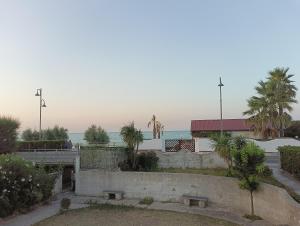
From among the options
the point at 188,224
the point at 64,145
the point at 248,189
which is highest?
the point at 64,145

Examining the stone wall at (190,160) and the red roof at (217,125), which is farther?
the red roof at (217,125)

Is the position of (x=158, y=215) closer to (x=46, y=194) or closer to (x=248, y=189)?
(x=248, y=189)

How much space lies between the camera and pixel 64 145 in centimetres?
3622

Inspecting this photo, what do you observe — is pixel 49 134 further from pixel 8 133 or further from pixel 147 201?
pixel 147 201

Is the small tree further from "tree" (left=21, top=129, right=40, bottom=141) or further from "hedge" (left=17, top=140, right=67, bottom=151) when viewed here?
"hedge" (left=17, top=140, right=67, bottom=151)

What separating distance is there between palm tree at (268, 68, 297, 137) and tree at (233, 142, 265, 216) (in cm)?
1896

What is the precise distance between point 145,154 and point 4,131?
949 centimetres

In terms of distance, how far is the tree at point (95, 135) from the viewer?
4562 cm

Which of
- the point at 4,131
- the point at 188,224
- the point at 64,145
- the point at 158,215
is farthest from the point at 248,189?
the point at 64,145

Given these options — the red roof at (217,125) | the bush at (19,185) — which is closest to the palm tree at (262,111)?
the red roof at (217,125)

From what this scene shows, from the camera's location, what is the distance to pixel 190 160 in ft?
87.2

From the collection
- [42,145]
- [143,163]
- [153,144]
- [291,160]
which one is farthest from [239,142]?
[42,145]

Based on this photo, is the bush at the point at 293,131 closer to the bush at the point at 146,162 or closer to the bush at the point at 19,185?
the bush at the point at 146,162

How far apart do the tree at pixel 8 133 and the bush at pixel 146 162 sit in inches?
342
